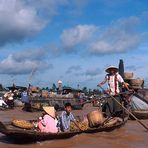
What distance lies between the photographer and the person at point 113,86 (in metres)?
11.1

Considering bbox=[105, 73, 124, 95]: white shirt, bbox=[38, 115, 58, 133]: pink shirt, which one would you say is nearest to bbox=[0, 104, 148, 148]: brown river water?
bbox=[38, 115, 58, 133]: pink shirt

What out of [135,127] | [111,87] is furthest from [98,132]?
[135,127]

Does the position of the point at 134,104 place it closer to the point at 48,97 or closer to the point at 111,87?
the point at 111,87

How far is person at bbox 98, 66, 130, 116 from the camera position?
11086 mm

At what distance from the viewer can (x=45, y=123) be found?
8.69m

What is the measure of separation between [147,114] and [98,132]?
4.82 metres

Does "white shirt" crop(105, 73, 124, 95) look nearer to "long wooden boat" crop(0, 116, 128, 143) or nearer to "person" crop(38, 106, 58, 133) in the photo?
"long wooden boat" crop(0, 116, 128, 143)

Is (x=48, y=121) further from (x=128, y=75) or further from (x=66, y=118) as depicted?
(x=128, y=75)

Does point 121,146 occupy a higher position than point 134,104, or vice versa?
point 134,104

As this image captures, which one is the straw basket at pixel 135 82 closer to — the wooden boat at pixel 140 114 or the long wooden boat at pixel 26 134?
the wooden boat at pixel 140 114

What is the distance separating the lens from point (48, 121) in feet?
28.5

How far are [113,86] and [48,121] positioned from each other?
3.19 m

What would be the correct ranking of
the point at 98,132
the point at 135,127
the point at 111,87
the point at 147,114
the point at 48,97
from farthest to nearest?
the point at 48,97
the point at 147,114
the point at 135,127
the point at 111,87
the point at 98,132

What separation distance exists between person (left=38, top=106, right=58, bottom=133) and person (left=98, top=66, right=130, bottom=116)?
2781 mm
